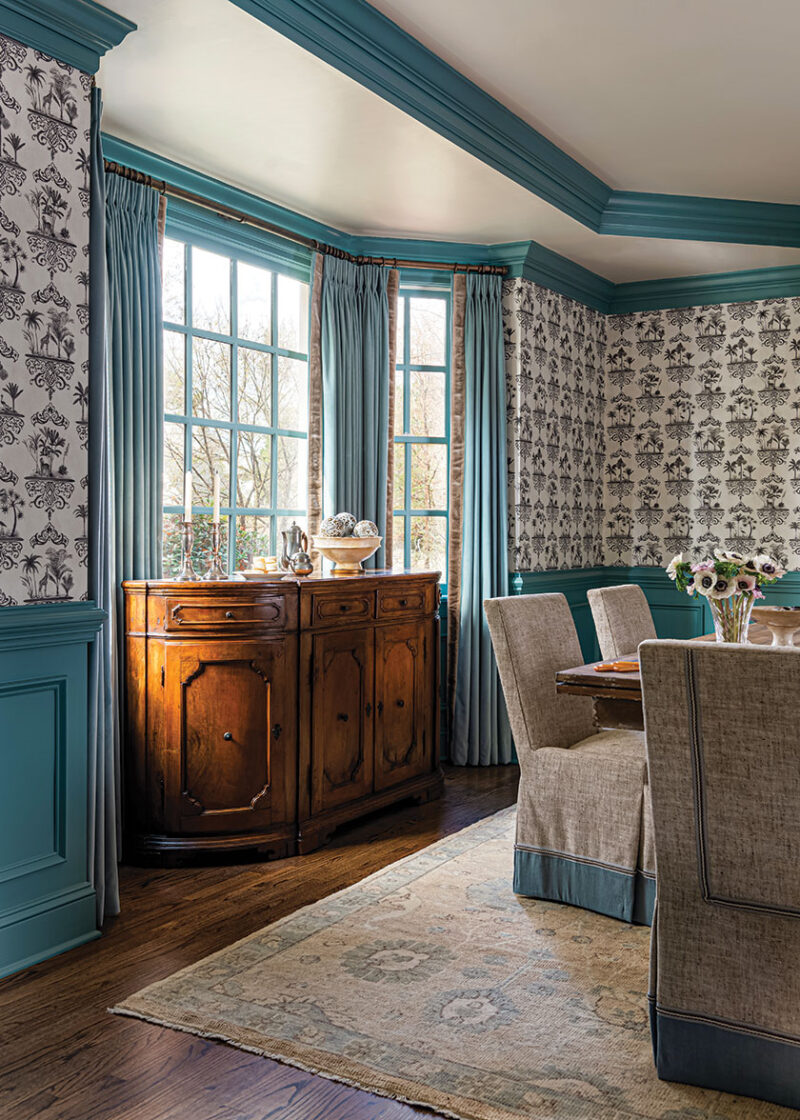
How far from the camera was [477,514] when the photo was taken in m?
5.20

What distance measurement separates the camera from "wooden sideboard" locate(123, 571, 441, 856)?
353cm

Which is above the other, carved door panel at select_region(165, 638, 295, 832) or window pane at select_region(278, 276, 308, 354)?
window pane at select_region(278, 276, 308, 354)

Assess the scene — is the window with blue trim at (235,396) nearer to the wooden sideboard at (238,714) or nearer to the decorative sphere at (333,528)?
the decorative sphere at (333,528)

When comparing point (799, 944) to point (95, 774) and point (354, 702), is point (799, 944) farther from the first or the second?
point (354, 702)

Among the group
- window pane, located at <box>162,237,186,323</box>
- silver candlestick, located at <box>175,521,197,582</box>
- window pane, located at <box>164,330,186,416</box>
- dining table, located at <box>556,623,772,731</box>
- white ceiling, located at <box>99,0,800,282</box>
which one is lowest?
dining table, located at <box>556,623,772,731</box>

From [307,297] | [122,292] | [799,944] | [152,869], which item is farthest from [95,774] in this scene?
[307,297]

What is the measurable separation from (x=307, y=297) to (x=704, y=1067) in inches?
147

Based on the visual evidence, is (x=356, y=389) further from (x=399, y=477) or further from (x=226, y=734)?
(x=226, y=734)

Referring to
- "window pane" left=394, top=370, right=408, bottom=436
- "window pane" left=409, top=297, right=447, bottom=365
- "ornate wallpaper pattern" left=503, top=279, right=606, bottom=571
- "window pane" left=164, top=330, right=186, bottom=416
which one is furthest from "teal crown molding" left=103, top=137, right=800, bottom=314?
"window pane" left=394, top=370, right=408, bottom=436

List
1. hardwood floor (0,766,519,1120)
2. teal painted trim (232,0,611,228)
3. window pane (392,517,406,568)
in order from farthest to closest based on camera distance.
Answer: window pane (392,517,406,568), teal painted trim (232,0,611,228), hardwood floor (0,766,519,1120)

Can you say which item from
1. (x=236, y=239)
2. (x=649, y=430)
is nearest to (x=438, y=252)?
(x=236, y=239)

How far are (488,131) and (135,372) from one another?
1.64 metres

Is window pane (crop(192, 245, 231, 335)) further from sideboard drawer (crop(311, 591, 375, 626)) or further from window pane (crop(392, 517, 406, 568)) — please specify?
window pane (crop(392, 517, 406, 568))

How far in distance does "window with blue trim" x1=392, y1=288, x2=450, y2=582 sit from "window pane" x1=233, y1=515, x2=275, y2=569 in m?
0.87
